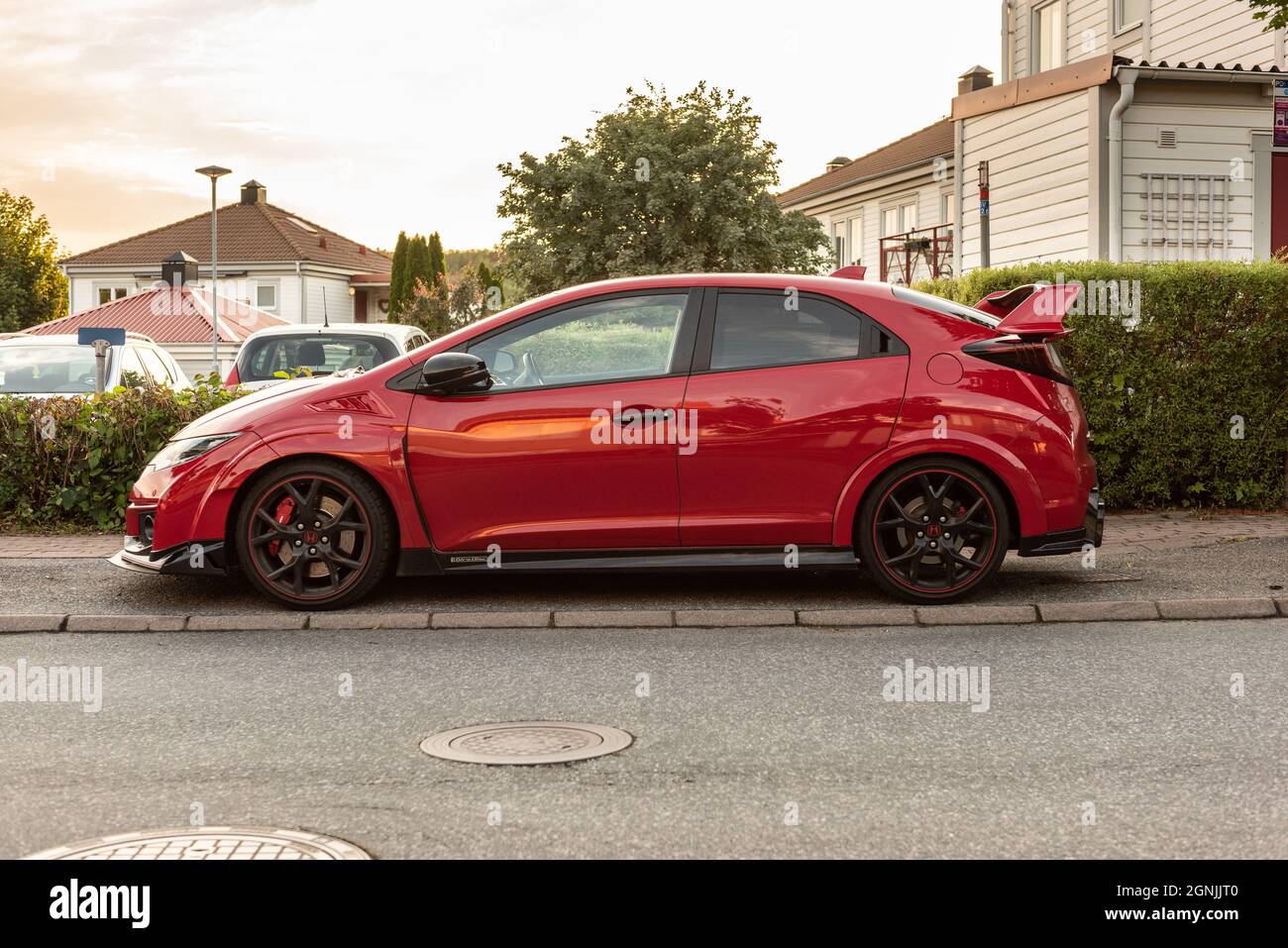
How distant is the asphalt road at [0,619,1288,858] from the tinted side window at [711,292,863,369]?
4.88 feet

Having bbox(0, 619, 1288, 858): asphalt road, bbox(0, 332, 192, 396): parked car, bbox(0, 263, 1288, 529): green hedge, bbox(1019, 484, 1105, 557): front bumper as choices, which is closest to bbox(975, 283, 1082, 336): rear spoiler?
bbox(1019, 484, 1105, 557): front bumper

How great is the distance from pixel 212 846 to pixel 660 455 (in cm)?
396

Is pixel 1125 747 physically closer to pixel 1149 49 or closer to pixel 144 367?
pixel 144 367

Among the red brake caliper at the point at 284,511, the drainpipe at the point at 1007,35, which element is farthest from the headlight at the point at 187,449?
the drainpipe at the point at 1007,35

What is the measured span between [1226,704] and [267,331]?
35.1 feet

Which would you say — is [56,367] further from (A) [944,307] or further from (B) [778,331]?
(A) [944,307]

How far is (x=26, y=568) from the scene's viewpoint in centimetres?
936

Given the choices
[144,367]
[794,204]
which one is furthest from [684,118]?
[144,367]

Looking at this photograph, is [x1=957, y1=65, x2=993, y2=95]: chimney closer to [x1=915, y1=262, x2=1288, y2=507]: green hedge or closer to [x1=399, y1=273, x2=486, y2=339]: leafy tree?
[x1=399, y1=273, x2=486, y2=339]: leafy tree

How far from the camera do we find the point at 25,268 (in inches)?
2896

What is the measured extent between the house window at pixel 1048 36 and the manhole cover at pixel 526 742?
21.1 meters

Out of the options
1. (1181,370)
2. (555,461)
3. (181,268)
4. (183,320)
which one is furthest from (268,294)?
(555,461)

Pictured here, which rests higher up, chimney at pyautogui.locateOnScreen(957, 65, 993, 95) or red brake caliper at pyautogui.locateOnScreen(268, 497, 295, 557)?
chimney at pyautogui.locateOnScreen(957, 65, 993, 95)

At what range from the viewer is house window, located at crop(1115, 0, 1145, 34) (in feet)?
74.5
